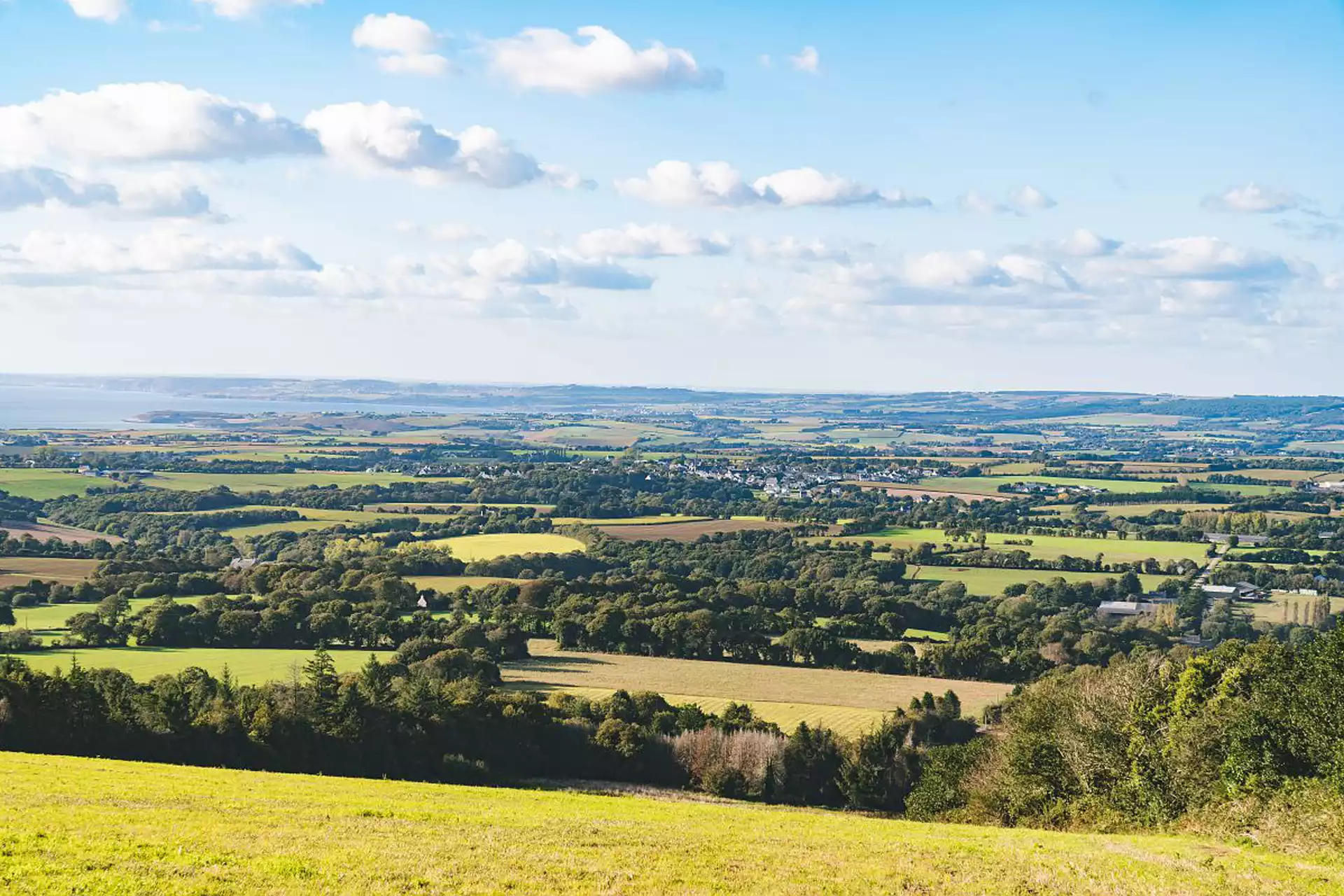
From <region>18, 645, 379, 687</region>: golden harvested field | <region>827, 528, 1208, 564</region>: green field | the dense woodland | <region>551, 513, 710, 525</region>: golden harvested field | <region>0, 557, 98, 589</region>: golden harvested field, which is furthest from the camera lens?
<region>551, 513, 710, 525</region>: golden harvested field

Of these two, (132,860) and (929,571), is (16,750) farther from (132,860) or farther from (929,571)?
(929,571)

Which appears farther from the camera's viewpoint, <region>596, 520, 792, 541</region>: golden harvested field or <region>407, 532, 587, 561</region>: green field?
<region>596, 520, 792, 541</region>: golden harvested field

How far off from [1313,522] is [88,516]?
523 ft

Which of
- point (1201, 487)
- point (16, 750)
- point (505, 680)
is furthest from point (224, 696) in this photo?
point (1201, 487)

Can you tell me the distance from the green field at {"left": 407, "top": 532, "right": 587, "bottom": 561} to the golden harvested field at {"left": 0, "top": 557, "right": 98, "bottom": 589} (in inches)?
1372

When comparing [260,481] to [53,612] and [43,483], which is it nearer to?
[43,483]

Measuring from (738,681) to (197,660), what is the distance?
108 ft

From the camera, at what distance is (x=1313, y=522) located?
148 meters

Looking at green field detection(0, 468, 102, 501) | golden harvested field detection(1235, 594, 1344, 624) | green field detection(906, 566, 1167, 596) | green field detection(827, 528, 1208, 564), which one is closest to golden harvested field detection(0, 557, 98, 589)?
green field detection(0, 468, 102, 501)

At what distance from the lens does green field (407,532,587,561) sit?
121312mm

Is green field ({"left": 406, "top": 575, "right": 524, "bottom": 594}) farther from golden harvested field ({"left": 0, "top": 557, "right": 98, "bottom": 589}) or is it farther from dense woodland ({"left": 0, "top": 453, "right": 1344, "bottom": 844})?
golden harvested field ({"left": 0, "top": 557, "right": 98, "bottom": 589})

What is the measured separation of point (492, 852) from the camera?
20359 millimetres

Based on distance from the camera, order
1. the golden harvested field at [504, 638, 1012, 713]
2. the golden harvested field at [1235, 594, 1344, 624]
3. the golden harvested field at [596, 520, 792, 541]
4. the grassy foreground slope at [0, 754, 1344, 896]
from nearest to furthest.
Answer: the grassy foreground slope at [0, 754, 1344, 896]
the golden harvested field at [504, 638, 1012, 713]
the golden harvested field at [1235, 594, 1344, 624]
the golden harvested field at [596, 520, 792, 541]

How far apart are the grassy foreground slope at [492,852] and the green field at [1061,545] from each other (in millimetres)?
105826
